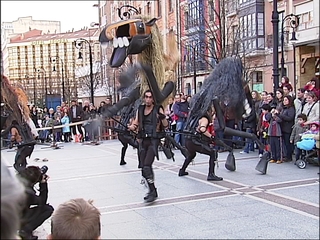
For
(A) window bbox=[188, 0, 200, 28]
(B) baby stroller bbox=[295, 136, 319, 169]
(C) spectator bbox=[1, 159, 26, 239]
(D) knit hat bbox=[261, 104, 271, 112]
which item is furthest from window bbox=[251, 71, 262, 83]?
(C) spectator bbox=[1, 159, 26, 239]

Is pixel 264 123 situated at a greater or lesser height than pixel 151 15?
lesser

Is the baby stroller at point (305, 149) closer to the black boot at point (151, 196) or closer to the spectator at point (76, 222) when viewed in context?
the black boot at point (151, 196)

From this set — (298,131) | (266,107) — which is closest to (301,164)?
(298,131)

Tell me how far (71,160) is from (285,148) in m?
4.34

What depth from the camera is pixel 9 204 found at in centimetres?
110

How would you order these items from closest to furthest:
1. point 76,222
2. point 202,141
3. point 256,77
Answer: point 76,222 → point 202,141 → point 256,77

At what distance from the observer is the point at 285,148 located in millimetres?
8539

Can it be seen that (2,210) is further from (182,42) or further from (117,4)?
(117,4)

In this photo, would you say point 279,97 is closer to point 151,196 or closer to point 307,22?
point 151,196

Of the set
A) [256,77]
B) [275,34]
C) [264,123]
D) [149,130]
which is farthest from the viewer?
[256,77]

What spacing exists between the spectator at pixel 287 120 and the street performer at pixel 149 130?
350cm

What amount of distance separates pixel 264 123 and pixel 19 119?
220 inches

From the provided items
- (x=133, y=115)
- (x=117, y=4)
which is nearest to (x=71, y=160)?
(x=133, y=115)

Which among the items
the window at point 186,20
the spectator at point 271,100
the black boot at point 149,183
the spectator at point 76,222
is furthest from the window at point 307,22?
the spectator at point 271,100
